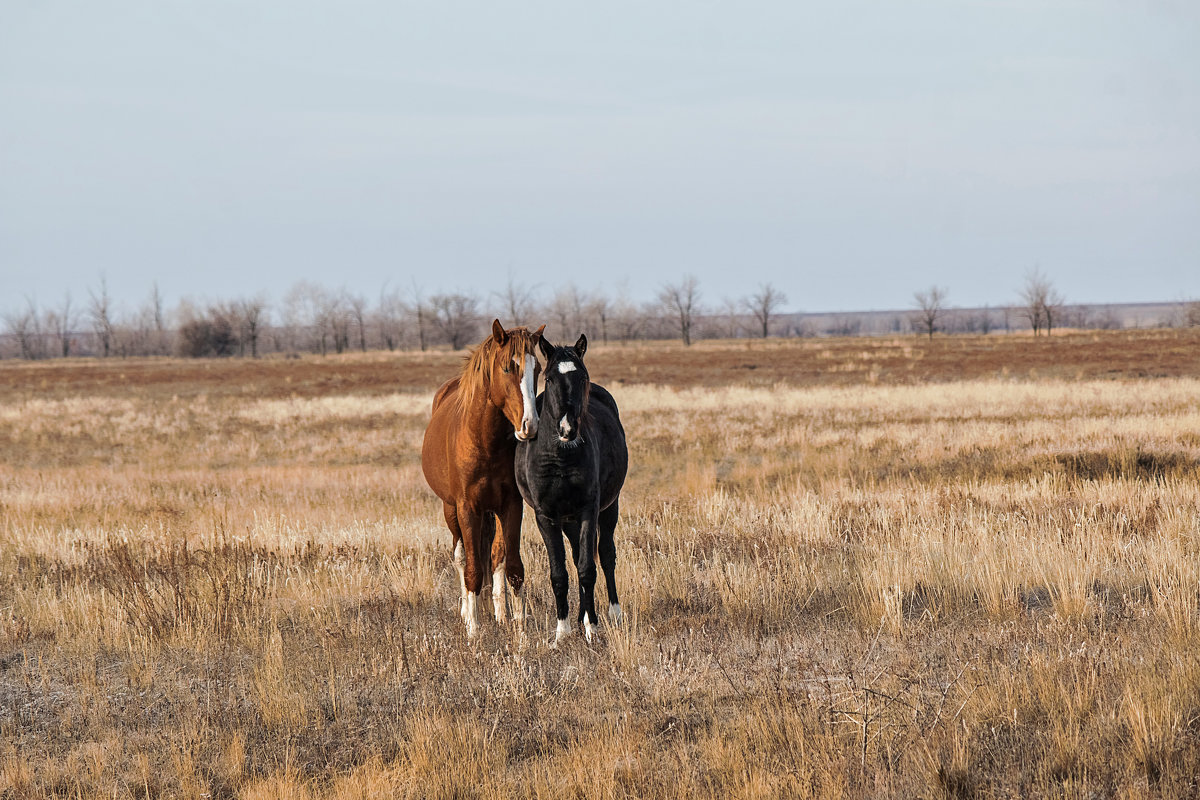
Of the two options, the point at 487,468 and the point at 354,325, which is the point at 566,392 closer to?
the point at 487,468

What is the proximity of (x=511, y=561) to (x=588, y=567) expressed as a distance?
0.92 m

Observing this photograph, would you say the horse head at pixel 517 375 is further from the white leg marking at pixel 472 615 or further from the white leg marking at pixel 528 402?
the white leg marking at pixel 472 615

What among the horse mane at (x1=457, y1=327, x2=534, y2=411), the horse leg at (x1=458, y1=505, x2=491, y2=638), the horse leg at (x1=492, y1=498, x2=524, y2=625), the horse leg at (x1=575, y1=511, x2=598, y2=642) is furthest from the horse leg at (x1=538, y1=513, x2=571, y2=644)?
the horse mane at (x1=457, y1=327, x2=534, y2=411)

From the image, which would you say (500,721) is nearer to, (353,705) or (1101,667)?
(353,705)

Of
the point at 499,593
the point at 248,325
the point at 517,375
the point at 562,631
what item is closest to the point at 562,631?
the point at 562,631

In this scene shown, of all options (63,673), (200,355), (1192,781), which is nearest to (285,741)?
(63,673)

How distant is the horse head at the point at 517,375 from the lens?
199 inches

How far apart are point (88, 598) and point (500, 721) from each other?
4.03 m

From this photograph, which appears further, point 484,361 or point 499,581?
point 499,581

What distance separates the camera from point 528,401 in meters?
5.05

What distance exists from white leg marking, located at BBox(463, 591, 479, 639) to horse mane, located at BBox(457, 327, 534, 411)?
4.25 feet

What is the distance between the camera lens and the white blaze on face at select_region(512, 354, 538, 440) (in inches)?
197

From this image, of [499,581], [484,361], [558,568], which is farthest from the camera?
[499,581]

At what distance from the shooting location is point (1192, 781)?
3.29 m
